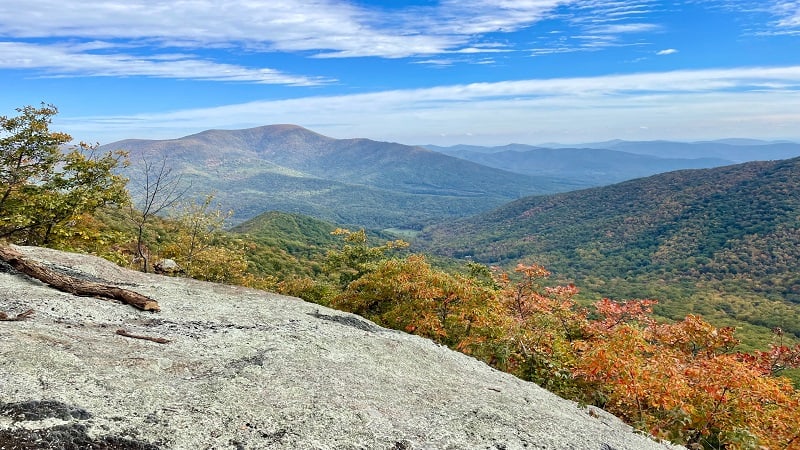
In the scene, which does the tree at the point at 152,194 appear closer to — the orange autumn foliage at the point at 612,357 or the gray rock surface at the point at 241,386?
the gray rock surface at the point at 241,386

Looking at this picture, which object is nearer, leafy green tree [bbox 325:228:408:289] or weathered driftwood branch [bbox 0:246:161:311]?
weathered driftwood branch [bbox 0:246:161:311]

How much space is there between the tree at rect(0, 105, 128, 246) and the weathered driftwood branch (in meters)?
8.69

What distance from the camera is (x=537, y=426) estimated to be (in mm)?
10289

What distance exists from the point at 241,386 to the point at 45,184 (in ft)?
71.7

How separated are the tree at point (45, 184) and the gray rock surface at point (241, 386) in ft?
26.6

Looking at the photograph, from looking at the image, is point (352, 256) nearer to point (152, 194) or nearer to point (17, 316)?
point (152, 194)

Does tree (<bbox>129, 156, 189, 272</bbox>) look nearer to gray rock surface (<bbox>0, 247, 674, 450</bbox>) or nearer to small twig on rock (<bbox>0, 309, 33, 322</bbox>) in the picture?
gray rock surface (<bbox>0, 247, 674, 450</bbox>)

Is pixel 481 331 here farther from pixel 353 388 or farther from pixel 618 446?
pixel 353 388

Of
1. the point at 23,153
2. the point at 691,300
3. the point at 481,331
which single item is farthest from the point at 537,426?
the point at 691,300

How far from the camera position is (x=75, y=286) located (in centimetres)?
1270

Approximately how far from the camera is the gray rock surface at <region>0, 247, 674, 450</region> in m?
7.30

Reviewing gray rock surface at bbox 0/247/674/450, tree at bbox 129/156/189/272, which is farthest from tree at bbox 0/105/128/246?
gray rock surface at bbox 0/247/674/450

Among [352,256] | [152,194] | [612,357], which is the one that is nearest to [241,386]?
[612,357]

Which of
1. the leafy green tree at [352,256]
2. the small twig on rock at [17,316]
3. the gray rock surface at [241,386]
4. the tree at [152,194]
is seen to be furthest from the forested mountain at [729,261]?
the small twig on rock at [17,316]
